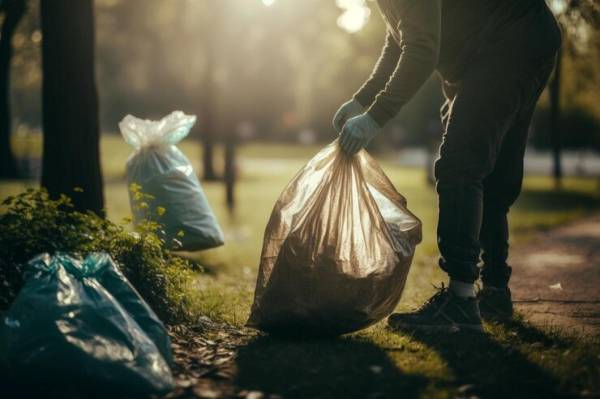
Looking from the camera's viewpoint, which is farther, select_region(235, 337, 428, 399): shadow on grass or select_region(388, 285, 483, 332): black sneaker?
select_region(388, 285, 483, 332): black sneaker

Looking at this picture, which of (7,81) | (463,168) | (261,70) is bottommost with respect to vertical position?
(463,168)

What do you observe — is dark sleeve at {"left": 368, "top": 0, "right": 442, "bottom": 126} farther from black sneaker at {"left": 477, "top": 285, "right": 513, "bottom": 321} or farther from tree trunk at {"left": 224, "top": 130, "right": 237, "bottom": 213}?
tree trunk at {"left": 224, "top": 130, "right": 237, "bottom": 213}

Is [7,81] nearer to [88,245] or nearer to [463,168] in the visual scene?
[88,245]

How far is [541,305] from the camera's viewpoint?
14.5 ft

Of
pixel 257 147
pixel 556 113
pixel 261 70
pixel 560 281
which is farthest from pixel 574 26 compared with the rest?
pixel 261 70

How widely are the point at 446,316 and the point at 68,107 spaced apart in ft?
9.35

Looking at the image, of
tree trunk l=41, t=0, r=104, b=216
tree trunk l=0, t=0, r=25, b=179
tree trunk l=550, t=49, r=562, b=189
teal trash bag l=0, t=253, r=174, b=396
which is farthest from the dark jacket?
tree trunk l=550, t=49, r=562, b=189

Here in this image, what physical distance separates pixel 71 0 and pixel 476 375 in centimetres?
356

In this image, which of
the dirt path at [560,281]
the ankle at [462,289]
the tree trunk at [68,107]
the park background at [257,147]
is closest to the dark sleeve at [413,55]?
the ankle at [462,289]

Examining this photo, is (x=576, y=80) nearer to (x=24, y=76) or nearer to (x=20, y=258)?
(x=24, y=76)

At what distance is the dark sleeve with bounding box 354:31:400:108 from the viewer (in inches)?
153

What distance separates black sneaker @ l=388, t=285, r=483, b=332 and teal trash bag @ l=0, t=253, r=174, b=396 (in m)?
1.32

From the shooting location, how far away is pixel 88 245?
11.4 ft

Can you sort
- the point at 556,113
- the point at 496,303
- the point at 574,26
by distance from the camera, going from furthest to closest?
the point at 556,113, the point at 574,26, the point at 496,303
